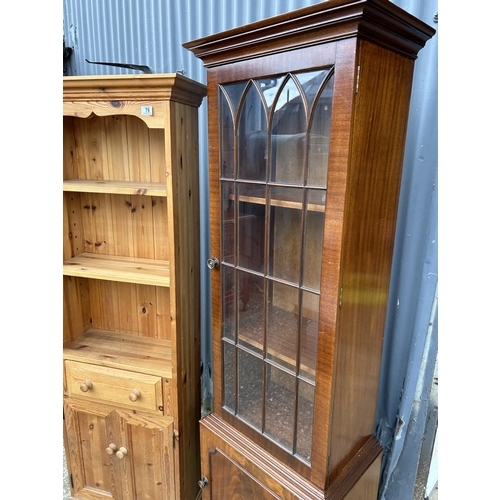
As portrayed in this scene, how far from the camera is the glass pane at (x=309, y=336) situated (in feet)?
2.99

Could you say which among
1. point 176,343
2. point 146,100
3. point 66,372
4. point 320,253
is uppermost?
point 146,100

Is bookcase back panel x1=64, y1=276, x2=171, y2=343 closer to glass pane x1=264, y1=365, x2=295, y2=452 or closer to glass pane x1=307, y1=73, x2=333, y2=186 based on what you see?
glass pane x1=264, y1=365, x2=295, y2=452

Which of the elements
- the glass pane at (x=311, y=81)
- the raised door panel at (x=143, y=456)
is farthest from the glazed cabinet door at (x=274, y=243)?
the raised door panel at (x=143, y=456)

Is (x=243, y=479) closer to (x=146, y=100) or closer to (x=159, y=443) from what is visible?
(x=159, y=443)

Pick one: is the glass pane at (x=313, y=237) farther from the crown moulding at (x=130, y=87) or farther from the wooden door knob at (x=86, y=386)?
the wooden door knob at (x=86, y=386)

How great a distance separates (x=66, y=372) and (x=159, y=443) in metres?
0.45

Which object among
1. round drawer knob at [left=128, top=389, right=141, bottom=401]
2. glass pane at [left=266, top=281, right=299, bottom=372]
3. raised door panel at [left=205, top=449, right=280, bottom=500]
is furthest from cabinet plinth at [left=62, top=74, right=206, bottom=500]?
glass pane at [left=266, top=281, right=299, bottom=372]

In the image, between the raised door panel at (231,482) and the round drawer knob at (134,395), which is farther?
the round drawer knob at (134,395)

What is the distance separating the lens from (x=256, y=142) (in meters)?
0.94

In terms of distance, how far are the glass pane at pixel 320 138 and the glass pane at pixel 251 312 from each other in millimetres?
328

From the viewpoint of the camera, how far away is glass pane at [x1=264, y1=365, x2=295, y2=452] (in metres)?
1.01

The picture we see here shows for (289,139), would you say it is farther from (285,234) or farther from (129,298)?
(129,298)
